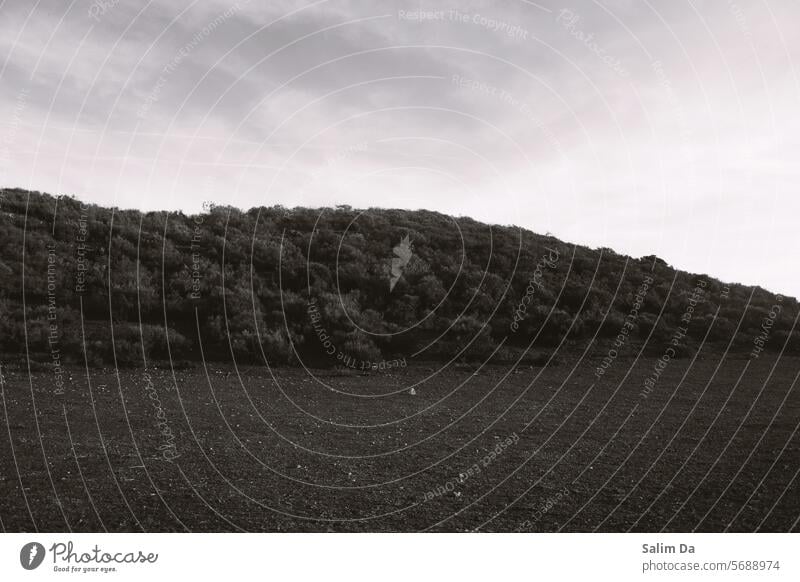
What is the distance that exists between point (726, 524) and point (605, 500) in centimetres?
126

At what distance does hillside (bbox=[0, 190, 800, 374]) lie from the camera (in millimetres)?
14094

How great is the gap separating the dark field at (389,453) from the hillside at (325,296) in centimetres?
174

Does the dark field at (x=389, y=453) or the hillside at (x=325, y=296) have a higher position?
the hillside at (x=325, y=296)

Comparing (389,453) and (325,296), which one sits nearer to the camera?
(389,453)

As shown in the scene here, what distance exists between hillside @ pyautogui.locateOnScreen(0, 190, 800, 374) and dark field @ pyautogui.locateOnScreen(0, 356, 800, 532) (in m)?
1.74

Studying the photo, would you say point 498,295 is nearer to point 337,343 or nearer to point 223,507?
point 337,343

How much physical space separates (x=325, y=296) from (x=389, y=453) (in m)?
9.03

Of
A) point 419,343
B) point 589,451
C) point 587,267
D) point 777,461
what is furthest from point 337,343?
point 587,267

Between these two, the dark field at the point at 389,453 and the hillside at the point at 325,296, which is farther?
the hillside at the point at 325,296

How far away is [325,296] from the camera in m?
17.1

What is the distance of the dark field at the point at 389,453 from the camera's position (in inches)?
259

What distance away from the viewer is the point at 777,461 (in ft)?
27.1

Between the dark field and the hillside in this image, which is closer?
the dark field

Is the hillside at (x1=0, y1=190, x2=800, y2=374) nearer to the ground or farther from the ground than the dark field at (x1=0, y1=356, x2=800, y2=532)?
farther from the ground
